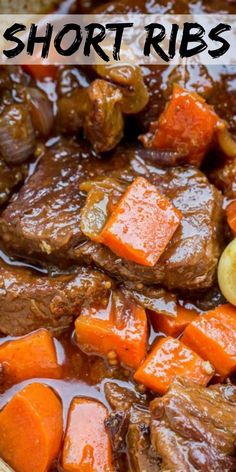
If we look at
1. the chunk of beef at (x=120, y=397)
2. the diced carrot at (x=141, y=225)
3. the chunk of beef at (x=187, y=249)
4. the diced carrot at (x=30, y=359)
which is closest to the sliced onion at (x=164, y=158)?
the chunk of beef at (x=187, y=249)

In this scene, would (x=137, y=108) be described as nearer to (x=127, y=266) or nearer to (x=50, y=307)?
(x=127, y=266)

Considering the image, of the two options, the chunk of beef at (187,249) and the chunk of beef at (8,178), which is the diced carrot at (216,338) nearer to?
the chunk of beef at (187,249)

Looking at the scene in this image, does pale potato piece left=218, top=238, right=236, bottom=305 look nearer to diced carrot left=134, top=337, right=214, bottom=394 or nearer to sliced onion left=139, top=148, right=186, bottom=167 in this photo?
diced carrot left=134, top=337, right=214, bottom=394

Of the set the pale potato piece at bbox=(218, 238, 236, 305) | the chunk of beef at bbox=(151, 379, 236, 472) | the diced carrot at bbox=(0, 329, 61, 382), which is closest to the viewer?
the chunk of beef at bbox=(151, 379, 236, 472)

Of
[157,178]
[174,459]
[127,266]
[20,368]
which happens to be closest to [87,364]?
[20,368]

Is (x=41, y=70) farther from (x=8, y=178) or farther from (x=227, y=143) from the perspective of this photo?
(x=227, y=143)

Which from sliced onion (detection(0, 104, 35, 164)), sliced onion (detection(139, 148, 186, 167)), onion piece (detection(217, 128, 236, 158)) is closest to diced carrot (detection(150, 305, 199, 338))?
sliced onion (detection(139, 148, 186, 167))
